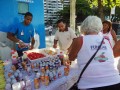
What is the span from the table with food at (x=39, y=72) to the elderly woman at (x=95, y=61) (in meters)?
0.52

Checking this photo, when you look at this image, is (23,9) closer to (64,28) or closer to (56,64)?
(64,28)

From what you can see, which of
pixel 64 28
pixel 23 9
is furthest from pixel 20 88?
pixel 23 9

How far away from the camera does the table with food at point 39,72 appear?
9.18 feet

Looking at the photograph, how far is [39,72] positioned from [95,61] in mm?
966

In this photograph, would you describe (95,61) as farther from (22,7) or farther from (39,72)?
(22,7)

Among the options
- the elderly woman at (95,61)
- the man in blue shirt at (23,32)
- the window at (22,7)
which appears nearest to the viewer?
the elderly woman at (95,61)

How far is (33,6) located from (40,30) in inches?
27.6

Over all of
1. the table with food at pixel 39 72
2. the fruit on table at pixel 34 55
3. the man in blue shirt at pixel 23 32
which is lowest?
the table with food at pixel 39 72

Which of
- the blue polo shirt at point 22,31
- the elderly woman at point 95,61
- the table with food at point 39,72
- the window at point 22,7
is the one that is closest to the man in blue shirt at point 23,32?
the blue polo shirt at point 22,31

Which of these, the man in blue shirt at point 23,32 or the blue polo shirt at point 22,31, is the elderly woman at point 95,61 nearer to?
the man in blue shirt at point 23,32

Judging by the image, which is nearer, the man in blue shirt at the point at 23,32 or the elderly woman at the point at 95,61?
the elderly woman at the point at 95,61

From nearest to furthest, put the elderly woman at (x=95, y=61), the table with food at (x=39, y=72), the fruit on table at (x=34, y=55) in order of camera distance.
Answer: the elderly woman at (x=95, y=61) < the table with food at (x=39, y=72) < the fruit on table at (x=34, y=55)

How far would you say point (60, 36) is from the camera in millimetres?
5457

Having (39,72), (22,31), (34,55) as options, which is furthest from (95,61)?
(22,31)
